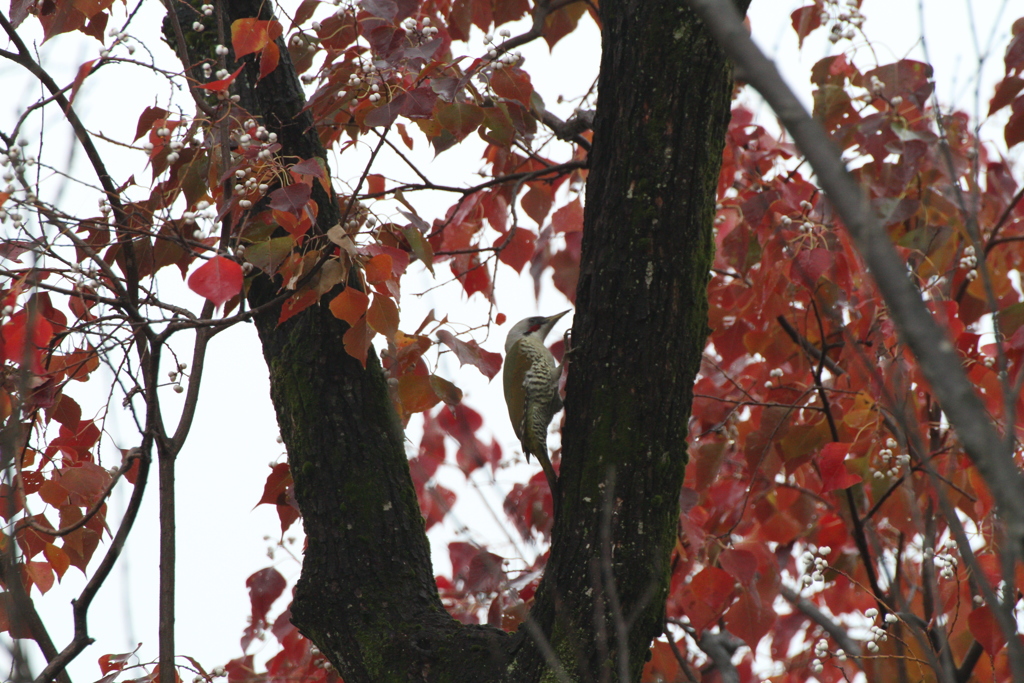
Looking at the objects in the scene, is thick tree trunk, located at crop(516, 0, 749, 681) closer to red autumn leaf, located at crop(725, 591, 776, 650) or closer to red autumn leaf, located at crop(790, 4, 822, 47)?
red autumn leaf, located at crop(725, 591, 776, 650)

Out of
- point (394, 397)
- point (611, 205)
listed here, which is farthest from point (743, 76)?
point (394, 397)

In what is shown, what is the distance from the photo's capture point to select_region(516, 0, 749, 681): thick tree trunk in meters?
2.10

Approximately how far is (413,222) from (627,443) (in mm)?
929

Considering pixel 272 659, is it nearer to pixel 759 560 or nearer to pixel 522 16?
pixel 759 560

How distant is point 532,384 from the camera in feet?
14.9

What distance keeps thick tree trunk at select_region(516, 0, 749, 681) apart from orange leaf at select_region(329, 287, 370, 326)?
60 centimetres

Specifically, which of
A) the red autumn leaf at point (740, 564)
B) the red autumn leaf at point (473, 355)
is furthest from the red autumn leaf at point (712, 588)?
the red autumn leaf at point (473, 355)

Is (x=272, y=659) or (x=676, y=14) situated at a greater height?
(x=676, y=14)

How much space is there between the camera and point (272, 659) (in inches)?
150

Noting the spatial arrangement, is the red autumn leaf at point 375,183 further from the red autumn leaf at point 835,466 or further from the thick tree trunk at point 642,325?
the red autumn leaf at point 835,466

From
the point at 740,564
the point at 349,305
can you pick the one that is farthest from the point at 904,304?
the point at 740,564

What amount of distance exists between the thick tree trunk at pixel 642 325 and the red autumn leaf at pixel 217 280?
2.91 ft

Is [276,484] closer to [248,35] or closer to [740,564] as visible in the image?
[248,35]

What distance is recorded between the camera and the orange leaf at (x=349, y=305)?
2.24m
